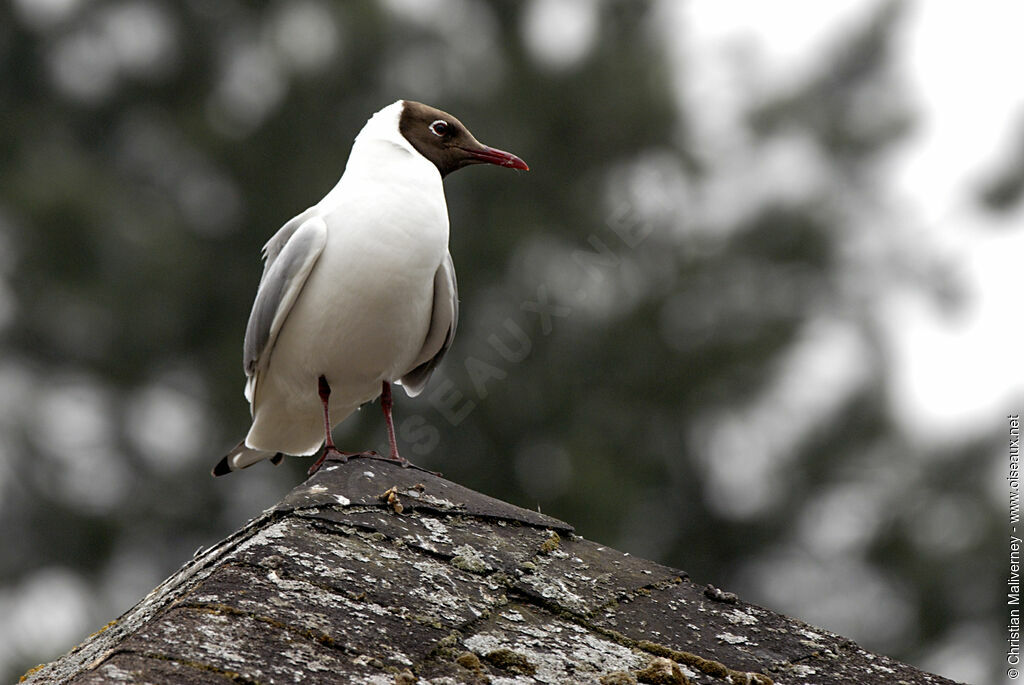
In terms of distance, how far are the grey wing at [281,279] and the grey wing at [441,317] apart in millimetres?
380

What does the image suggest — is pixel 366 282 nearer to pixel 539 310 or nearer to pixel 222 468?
pixel 222 468

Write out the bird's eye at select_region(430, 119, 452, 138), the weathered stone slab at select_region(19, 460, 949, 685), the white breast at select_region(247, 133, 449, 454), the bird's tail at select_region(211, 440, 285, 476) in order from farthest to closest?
the bird's tail at select_region(211, 440, 285, 476)
the bird's eye at select_region(430, 119, 452, 138)
the white breast at select_region(247, 133, 449, 454)
the weathered stone slab at select_region(19, 460, 949, 685)

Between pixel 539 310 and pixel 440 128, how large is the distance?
19.7 ft

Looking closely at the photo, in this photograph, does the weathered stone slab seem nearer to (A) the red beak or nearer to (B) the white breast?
(B) the white breast

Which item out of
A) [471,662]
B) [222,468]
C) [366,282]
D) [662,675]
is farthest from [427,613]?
[222,468]

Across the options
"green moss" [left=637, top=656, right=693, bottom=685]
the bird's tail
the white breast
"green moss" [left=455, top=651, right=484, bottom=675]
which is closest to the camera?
"green moss" [left=455, top=651, right=484, bottom=675]

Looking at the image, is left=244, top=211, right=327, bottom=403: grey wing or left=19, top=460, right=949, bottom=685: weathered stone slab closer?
left=19, top=460, right=949, bottom=685: weathered stone slab

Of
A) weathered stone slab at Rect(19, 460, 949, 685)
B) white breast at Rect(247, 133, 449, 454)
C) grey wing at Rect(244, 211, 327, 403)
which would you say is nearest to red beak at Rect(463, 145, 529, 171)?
white breast at Rect(247, 133, 449, 454)

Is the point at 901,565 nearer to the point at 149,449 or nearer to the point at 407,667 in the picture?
the point at 149,449

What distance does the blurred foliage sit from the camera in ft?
32.1

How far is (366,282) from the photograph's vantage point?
10.7ft

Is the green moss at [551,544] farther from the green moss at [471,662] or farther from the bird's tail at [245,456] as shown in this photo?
the bird's tail at [245,456]

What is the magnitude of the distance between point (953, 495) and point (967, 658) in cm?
133

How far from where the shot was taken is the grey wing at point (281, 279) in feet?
11.0
